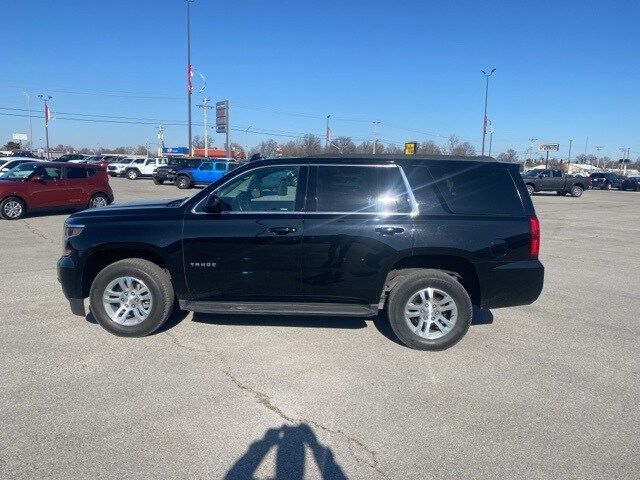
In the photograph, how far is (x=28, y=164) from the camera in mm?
14500

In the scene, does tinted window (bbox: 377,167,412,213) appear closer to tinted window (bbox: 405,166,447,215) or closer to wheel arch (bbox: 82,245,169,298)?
tinted window (bbox: 405,166,447,215)

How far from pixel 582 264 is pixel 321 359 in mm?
7128

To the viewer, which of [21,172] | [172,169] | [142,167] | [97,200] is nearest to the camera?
[21,172]

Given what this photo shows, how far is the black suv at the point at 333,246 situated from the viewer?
15.2 ft

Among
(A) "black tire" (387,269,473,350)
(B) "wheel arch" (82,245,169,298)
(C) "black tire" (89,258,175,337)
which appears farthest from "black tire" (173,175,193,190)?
(A) "black tire" (387,269,473,350)

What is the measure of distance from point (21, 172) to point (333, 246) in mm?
13800

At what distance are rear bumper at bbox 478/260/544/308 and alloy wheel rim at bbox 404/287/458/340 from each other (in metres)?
0.38

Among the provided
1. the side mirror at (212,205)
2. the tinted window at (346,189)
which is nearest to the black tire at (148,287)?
the side mirror at (212,205)

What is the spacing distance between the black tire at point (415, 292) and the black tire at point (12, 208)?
43.9ft

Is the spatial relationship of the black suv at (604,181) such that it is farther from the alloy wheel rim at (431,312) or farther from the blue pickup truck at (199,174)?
the alloy wheel rim at (431,312)

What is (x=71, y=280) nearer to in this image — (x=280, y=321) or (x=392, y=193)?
(x=280, y=321)

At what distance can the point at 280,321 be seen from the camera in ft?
17.7

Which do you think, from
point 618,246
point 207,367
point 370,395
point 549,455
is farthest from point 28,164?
point 618,246

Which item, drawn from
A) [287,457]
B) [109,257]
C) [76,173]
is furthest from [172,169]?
[287,457]
